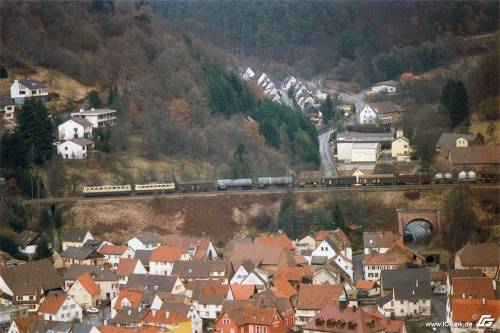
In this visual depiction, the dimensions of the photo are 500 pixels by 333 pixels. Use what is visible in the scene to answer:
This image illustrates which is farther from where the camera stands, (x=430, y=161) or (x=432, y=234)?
(x=430, y=161)

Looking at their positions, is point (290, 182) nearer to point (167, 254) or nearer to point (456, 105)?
point (167, 254)

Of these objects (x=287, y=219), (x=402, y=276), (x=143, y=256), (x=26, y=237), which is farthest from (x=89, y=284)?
(x=287, y=219)

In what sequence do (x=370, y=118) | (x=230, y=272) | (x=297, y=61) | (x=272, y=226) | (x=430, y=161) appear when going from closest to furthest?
A: (x=230, y=272) → (x=272, y=226) → (x=430, y=161) → (x=370, y=118) → (x=297, y=61)

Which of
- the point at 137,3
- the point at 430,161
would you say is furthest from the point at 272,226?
the point at 137,3

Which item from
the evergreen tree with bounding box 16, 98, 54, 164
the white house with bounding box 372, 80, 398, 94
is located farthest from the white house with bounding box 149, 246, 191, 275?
the white house with bounding box 372, 80, 398, 94

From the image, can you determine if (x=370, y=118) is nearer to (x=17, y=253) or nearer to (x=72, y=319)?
(x=17, y=253)

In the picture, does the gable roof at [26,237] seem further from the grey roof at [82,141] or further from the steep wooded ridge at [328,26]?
the steep wooded ridge at [328,26]
